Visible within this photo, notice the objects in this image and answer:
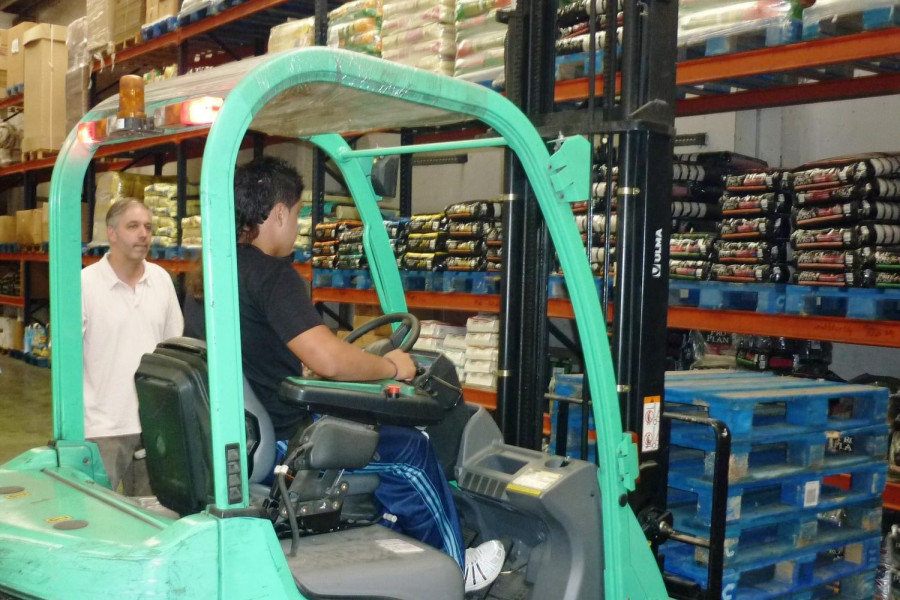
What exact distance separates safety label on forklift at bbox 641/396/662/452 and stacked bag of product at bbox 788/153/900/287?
199cm

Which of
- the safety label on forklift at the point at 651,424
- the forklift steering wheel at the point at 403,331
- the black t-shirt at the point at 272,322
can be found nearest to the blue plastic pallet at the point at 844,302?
the safety label on forklift at the point at 651,424

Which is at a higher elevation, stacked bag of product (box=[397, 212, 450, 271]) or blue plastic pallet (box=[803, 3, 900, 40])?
blue plastic pallet (box=[803, 3, 900, 40])

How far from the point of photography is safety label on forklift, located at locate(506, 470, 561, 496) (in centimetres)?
279

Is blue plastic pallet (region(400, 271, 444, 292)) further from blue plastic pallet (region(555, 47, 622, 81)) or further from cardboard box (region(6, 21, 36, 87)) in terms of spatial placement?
A: cardboard box (region(6, 21, 36, 87))

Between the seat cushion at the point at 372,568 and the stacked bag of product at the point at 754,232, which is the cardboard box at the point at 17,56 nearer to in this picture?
the stacked bag of product at the point at 754,232

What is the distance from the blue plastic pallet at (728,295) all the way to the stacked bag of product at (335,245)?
9.53 ft

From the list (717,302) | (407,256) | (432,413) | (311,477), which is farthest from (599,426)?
(407,256)

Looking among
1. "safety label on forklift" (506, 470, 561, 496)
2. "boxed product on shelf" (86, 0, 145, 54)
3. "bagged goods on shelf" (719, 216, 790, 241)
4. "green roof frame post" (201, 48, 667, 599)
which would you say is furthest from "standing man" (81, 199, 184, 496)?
"boxed product on shelf" (86, 0, 145, 54)

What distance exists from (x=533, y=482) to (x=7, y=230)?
1352cm

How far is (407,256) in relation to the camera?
7.06m

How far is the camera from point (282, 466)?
→ 7.25ft

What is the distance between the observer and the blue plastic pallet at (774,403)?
3.70 metres

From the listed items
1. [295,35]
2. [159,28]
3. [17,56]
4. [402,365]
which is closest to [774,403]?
[402,365]

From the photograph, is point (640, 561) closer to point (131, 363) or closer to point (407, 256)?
point (131, 363)
